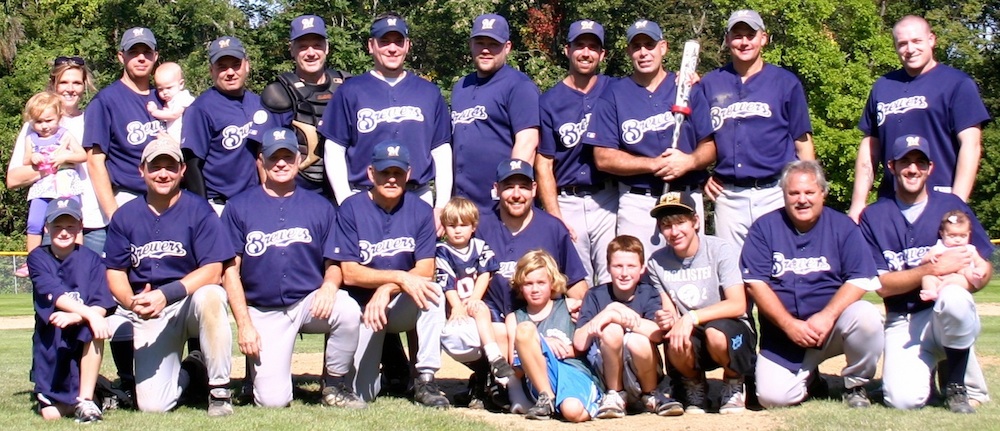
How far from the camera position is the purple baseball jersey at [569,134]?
25.6ft

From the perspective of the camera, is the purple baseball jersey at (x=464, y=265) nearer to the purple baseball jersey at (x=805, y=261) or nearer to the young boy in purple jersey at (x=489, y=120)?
the young boy in purple jersey at (x=489, y=120)

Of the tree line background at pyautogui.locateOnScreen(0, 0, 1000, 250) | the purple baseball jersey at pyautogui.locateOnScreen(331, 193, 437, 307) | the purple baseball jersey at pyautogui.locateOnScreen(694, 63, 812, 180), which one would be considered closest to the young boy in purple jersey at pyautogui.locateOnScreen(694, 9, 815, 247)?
the purple baseball jersey at pyautogui.locateOnScreen(694, 63, 812, 180)

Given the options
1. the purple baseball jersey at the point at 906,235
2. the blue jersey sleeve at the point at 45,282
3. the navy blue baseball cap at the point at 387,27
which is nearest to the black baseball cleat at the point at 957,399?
the purple baseball jersey at the point at 906,235

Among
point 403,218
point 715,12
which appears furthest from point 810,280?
point 715,12

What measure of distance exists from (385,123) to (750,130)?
2.32 metres

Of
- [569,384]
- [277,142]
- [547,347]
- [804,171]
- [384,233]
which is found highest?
[277,142]

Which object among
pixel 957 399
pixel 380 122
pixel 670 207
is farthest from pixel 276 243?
pixel 957 399

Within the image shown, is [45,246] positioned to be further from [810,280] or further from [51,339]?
[810,280]

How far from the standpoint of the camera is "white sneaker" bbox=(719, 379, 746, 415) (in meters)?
6.67

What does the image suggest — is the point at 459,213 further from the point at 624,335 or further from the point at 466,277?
the point at 624,335

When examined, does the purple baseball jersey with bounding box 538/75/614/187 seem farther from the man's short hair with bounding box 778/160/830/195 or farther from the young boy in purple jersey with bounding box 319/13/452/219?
the man's short hair with bounding box 778/160/830/195

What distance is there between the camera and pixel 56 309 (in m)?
6.52

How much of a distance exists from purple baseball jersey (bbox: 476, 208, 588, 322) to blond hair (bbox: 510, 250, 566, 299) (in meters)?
0.17

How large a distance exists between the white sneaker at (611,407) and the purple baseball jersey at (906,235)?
5.58 feet
